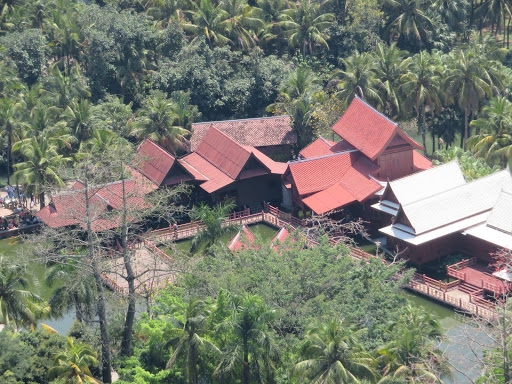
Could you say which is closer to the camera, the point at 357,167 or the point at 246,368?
the point at 246,368

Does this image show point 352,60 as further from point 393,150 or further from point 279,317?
point 279,317

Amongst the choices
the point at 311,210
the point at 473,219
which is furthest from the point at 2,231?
the point at 473,219

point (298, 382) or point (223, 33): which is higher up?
point (223, 33)

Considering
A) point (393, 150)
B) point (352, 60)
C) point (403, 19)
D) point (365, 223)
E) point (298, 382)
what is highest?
point (403, 19)

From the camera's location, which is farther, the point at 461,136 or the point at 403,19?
the point at 403,19

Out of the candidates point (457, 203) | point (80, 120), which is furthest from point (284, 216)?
point (80, 120)

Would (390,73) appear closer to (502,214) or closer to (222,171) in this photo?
(222,171)

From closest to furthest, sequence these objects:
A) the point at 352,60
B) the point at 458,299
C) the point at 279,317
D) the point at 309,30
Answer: the point at 279,317, the point at 458,299, the point at 352,60, the point at 309,30
